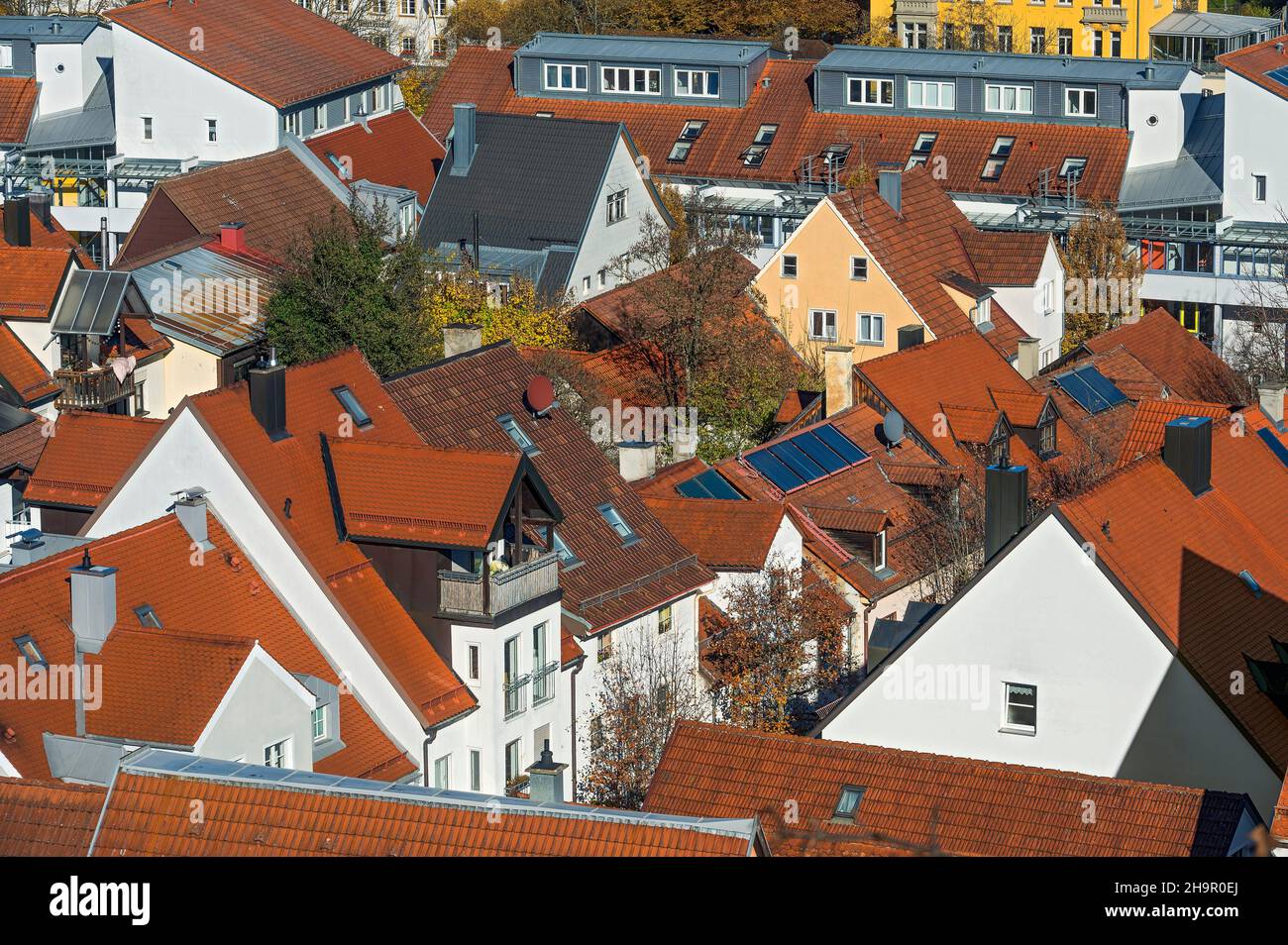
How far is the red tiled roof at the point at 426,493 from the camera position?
138ft

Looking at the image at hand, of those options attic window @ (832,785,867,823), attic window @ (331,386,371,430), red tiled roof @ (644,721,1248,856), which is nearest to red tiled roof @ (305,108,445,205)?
attic window @ (331,386,371,430)

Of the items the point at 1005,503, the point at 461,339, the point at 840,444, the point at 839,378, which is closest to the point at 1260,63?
the point at 839,378

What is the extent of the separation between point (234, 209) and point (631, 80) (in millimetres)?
25518

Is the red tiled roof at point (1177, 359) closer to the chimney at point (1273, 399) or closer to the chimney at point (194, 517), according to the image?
the chimney at point (1273, 399)

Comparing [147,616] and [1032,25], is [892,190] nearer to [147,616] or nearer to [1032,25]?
[147,616]

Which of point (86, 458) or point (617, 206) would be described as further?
point (617, 206)

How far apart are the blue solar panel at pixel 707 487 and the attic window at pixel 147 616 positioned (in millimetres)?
14679

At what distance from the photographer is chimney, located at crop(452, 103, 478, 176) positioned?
78.4 metres

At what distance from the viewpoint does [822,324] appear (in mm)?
68625

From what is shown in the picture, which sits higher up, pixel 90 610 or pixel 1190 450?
pixel 1190 450

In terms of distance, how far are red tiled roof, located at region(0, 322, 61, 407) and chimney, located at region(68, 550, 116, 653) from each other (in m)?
20.7

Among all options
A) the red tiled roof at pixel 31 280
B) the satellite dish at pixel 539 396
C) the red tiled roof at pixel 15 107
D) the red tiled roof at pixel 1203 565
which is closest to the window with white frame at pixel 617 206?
the red tiled roof at pixel 15 107
